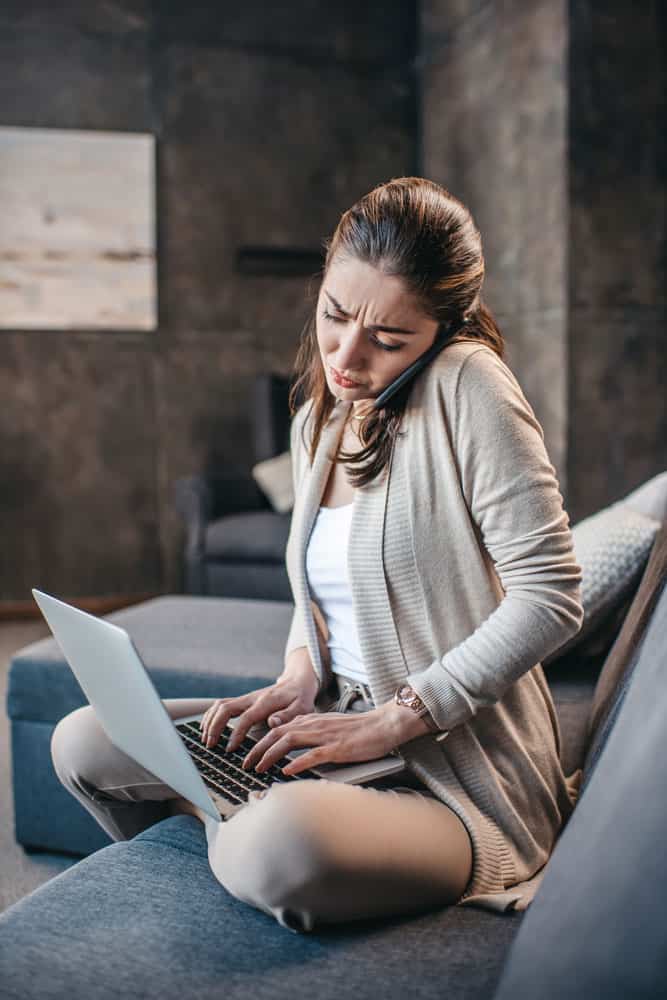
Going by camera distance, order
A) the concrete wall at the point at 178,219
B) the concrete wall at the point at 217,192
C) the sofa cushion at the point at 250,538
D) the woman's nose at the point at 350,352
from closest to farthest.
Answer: the woman's nose at the point at 350,352 < the sofa cushion at the point at 250,538 < the concrete wall at the point at 217,192 < the concrete wall at the point at 178,219

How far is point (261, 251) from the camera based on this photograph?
17.6 ft

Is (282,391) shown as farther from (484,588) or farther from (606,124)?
(484,588)

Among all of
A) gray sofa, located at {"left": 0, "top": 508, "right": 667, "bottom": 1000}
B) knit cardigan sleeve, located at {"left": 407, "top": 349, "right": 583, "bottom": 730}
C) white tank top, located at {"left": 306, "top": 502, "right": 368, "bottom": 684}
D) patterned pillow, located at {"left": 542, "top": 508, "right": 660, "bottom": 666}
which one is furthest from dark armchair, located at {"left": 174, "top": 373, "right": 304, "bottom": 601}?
knit cardigan sleeve, located at {"left": 407, "top": 349, "right": 583, "bottom": 730}

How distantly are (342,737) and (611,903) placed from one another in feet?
1.85

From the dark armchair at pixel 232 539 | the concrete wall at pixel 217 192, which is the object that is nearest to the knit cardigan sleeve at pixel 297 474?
the dark armchair at pixel 232 539

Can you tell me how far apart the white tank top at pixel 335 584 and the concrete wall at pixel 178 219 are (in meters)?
3.92

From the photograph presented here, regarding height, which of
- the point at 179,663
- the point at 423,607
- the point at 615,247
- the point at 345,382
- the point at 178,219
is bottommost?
the point at 179,663

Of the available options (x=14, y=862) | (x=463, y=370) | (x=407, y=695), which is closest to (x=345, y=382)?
(x=463, y=370)

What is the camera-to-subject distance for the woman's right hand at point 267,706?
1.39 meters

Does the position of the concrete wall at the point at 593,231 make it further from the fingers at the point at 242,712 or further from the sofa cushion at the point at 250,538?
the fingers at the point at 242,712

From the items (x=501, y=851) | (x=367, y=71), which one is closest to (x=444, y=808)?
(x=501, y=851)

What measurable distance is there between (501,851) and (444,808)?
92 mm

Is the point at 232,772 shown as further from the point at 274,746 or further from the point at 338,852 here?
the point at 338,852

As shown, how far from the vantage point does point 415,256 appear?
132cm
